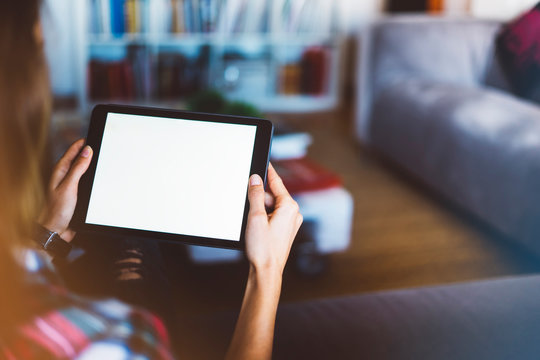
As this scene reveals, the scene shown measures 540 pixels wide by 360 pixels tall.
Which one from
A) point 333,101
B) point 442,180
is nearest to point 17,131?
point 442,180

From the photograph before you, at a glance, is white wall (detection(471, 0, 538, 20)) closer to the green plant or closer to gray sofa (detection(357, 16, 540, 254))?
gray sofa (detection(357, 16, 540, 254))

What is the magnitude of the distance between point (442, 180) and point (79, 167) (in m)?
1.64

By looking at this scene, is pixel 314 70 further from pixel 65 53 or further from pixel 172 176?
pixel 172 176

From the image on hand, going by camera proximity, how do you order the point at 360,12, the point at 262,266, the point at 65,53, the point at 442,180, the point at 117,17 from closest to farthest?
the point at 262,266 → the point at 442,180 → the point at 117,17 → the point at 65,53 → the point at 360,12

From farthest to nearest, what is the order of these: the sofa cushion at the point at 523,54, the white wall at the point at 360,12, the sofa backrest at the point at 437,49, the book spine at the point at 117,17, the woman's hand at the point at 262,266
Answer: the white wall at the point at 360,12 < the book spine at the point at 117,17 < the sofa backrest at the point at 437,49 < the sofa cushion at the point at 523,54 < the woman's hand at the point at 262,266

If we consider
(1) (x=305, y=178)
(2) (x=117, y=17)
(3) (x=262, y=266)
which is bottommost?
(1) (x=305, y=178)

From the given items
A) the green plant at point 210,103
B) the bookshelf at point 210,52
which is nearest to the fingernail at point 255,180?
the green plant at point 210,103

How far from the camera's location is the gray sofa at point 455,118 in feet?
5.52

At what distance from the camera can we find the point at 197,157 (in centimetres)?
74

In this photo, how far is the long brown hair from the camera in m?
0.40

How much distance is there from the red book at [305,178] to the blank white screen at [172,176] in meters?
0.79

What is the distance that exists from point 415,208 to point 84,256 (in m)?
1.61

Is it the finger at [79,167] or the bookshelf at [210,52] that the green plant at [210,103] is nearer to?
the finger at [79,167]

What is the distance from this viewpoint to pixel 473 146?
187 cm
